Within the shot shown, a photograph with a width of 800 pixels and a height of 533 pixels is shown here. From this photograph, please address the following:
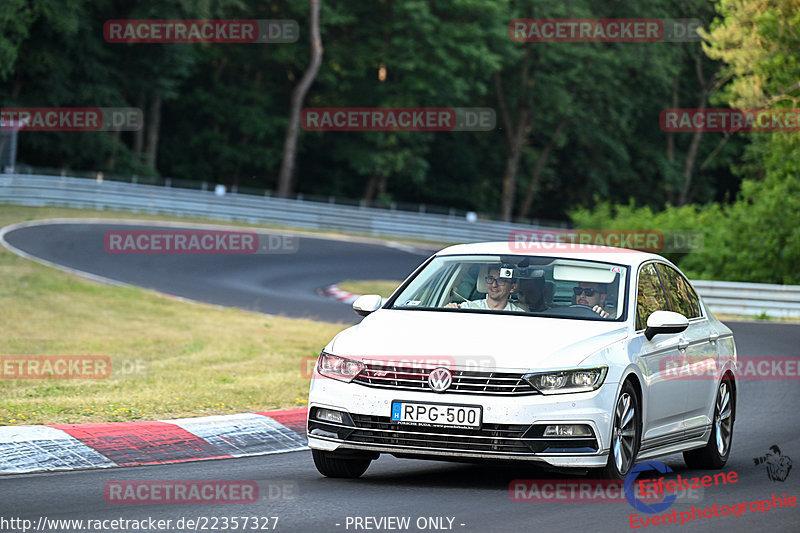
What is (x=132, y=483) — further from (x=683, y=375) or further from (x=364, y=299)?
(x=683, y=375)

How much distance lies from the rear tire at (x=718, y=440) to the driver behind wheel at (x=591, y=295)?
1.58 meters

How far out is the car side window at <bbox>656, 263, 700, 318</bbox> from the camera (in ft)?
31.2

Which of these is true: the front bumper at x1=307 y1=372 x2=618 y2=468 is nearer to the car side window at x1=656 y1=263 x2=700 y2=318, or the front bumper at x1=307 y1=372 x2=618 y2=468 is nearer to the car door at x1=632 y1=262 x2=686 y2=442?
the car door at x1=632 y1=262 x2=686 y2=442

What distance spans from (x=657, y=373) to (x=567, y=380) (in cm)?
120

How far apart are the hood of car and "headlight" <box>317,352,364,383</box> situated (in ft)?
0.14

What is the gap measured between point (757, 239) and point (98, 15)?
32.4 m

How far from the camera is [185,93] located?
203ft

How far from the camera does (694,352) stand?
933 cm

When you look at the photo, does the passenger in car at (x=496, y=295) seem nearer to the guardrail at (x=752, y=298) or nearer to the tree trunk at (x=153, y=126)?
the guardrail at (x=752, y=298)
